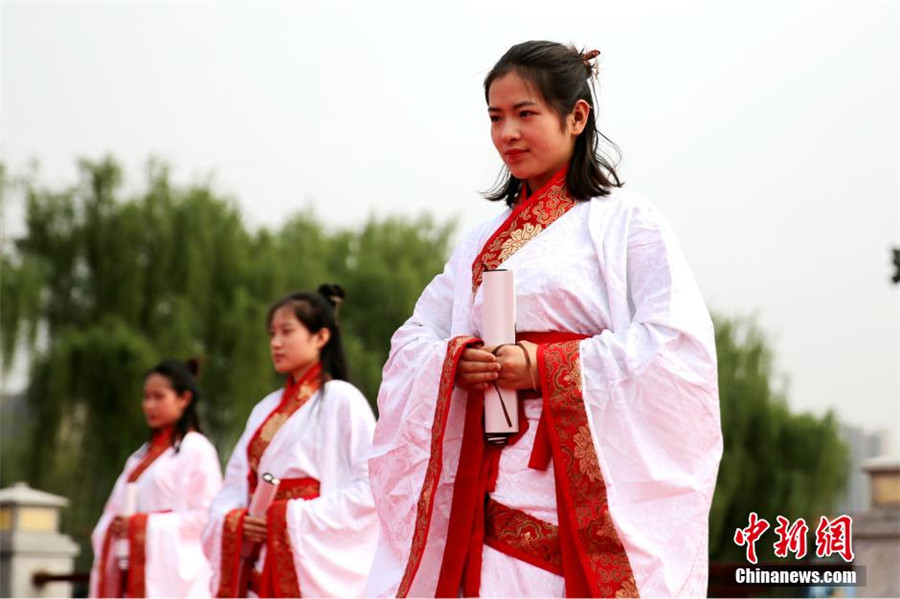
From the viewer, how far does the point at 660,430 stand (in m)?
2.60

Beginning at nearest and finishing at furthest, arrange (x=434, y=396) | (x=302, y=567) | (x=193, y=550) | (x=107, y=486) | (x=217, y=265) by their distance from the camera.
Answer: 1. (x=434, y=396)
2. (x=302, y=567)
3. (x=193, y=550)
4. (x=107, y=486)
5. (x=217, y=265)

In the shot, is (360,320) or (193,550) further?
(360,320)

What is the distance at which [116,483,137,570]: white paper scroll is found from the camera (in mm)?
6289

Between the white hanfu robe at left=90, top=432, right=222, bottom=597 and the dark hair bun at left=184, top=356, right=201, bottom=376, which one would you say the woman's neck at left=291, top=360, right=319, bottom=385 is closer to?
the white hanfu robe at left=90, top=432, right=222, bottom=597

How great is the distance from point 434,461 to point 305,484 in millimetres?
2139

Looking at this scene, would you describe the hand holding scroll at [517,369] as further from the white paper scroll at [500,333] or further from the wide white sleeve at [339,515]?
the wide white sleeve at [339,515]

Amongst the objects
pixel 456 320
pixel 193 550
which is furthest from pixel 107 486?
pixel 456 320

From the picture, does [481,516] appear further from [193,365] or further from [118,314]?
[118,314]

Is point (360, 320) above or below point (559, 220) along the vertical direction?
above

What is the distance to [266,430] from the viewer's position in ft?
16.3

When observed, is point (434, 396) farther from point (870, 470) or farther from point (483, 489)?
point (870, 470)

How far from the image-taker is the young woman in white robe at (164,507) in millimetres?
6188

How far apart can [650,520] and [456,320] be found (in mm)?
596

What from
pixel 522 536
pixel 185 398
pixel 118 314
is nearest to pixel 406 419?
pixel 522 536
